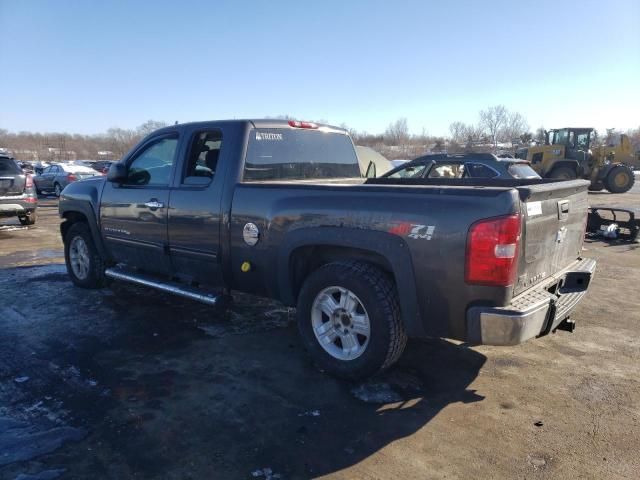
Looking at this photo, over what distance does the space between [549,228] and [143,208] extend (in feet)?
12.4

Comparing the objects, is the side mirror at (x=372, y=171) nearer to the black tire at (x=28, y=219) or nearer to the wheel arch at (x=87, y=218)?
the wheel arch at (x=87, y=218)

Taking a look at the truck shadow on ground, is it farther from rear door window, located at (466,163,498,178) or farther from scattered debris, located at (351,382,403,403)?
rear door window, located at (466,163,498,178)

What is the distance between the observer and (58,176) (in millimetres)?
21516

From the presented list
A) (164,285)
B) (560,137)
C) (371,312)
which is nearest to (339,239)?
(371,312)

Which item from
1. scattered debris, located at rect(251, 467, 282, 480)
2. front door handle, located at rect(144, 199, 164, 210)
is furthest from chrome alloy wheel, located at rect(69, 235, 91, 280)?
scattered debris, located at rect(251, 467, 282, 480)

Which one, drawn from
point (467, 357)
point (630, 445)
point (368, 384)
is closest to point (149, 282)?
point (368, 384)

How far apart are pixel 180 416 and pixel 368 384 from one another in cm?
135

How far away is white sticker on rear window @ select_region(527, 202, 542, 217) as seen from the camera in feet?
10.2

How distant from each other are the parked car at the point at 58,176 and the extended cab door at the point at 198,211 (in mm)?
18218

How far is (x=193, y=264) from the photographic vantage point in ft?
15.4

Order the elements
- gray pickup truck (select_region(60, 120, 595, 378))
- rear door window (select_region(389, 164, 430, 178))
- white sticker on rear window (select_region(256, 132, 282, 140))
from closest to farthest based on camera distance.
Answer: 1. gray pickup truck (select_region(60, 120, 595, 378))
2. white sticker on rear window (select_region(256, 132, 282, 140))
3. rear door window (select_region(389, 164, 430, 178))

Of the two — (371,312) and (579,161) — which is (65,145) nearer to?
(579,161)

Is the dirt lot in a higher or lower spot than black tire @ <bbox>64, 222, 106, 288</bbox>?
lower

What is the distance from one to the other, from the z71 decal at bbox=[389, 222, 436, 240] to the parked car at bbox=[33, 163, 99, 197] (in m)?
20.5
